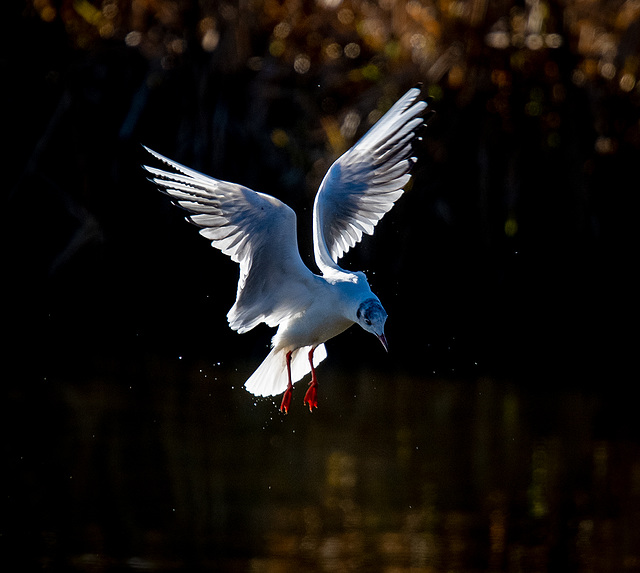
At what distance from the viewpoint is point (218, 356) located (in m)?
8.44

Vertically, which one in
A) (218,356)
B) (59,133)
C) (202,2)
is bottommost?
(218,356)

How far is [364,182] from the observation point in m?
5.12

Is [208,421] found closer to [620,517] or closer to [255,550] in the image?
[255,550]

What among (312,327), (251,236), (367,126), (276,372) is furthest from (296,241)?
(367,126)

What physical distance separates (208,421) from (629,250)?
146 inches

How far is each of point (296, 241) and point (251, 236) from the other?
17 centimetres

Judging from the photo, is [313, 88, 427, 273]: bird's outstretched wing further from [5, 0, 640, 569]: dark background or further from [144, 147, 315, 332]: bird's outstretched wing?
[5, 0, 640, 569]: dark background

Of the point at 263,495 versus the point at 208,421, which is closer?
the point at 263,495

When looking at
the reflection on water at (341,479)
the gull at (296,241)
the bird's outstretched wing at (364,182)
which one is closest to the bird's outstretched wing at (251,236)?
the gull at (296,241)

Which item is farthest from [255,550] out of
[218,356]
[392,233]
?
[392,233]

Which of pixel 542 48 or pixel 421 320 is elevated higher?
pixel 542 48

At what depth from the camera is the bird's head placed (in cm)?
432

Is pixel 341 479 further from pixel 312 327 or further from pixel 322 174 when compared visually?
pixel 322 174

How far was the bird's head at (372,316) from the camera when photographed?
4320 mm
